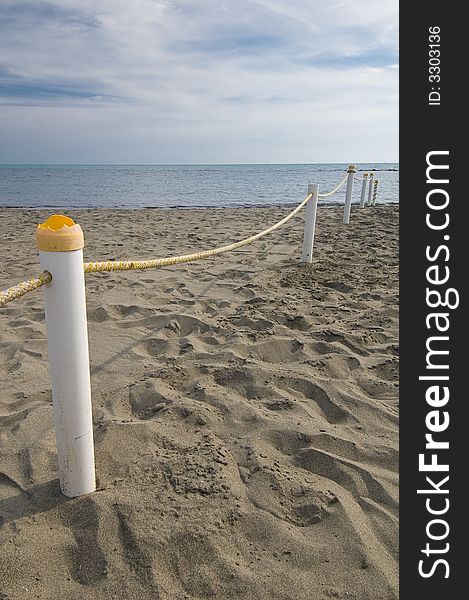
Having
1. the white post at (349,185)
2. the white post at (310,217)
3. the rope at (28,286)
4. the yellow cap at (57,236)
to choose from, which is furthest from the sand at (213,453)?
the white post at (349,185)

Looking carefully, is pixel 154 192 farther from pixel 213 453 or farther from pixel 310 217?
pixel 213 453

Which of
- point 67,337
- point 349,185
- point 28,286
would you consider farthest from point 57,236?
point 349,185

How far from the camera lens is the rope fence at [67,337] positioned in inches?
61.5

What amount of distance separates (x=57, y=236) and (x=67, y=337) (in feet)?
1.14

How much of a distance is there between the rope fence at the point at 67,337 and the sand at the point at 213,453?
142 millimetres

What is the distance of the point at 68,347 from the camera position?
1.68 meters

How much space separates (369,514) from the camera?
186 centimetres

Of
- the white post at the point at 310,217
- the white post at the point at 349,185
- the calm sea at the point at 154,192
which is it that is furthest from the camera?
the calm sea at the point at 154,192

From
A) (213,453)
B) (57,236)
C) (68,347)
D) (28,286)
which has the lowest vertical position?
(213,453)

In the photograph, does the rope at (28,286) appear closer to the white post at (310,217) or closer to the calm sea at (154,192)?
the white post at (310,217)

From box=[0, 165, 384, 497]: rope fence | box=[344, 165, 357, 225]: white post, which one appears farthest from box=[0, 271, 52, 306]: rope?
box=[344, 165, 357, 225]: white post

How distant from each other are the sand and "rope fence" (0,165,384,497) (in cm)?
14

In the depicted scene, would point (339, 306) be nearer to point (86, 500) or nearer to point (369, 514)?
point (369, 514)

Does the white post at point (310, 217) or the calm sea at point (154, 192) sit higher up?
the calm sea at point (154, 192)
